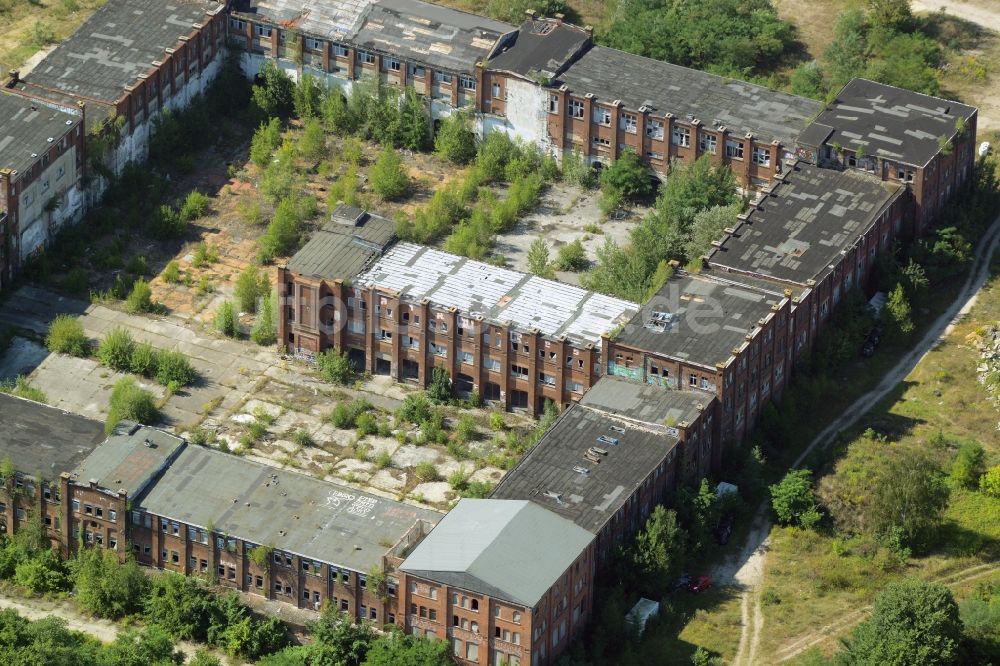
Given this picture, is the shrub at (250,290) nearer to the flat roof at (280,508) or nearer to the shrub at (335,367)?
the shrub at (335,367)

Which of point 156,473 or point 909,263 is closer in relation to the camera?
point 156,473

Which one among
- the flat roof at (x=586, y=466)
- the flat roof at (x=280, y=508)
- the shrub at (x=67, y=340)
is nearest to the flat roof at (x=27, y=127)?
the shrub at (x=67, y=340)

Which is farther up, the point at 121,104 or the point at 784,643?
the point at 121,104

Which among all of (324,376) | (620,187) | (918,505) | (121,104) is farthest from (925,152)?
(121,104)

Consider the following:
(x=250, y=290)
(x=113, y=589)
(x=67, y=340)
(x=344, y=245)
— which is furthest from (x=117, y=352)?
(x=113, y=589)

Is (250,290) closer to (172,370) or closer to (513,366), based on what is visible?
(172,370)

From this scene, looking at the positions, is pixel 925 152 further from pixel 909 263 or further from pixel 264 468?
pixel 264 468

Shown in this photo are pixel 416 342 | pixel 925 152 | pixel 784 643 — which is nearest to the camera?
pixel 784 643
